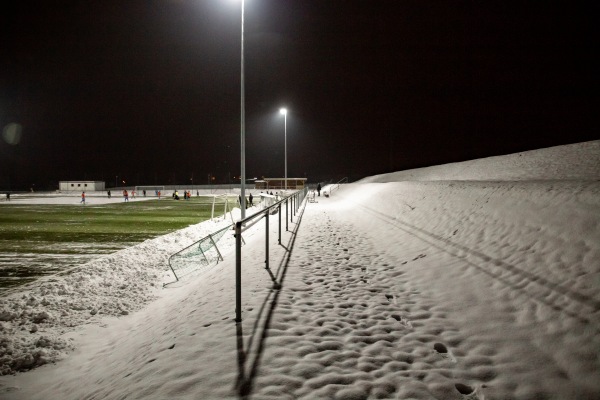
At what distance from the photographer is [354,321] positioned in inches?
175

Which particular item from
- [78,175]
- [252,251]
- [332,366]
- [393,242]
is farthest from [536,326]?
[78,175]

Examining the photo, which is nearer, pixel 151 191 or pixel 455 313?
pixel 455 313

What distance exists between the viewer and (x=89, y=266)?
29.5 feet

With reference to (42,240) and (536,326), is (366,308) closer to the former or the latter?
(536,326)

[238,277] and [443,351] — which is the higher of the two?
[238,277]

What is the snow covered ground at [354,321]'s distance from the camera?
3.20 m

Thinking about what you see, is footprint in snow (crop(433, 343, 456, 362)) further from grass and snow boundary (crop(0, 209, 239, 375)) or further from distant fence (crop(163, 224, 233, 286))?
distant fence (crop(163, 224, 233, 286))

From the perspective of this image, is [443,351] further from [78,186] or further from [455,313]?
[78,186]

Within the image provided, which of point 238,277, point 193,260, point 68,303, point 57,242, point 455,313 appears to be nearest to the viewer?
point 238,277

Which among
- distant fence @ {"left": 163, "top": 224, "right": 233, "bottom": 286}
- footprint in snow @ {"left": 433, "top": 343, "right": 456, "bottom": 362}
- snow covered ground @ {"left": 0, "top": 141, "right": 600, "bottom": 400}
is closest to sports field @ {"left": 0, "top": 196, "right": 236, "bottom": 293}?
snow covered ground @ {"left": 0, "top": 141, "right": 600, "bottom": 400}

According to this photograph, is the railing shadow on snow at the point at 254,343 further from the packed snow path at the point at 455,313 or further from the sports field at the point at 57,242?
the sports field at the point at 57,242

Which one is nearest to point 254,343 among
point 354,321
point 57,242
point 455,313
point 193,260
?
point 354,321

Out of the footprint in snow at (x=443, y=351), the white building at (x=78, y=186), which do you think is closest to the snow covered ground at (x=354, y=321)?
the footprint in snow at (x=443, y=351)

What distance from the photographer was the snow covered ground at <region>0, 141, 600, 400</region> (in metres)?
3.20
